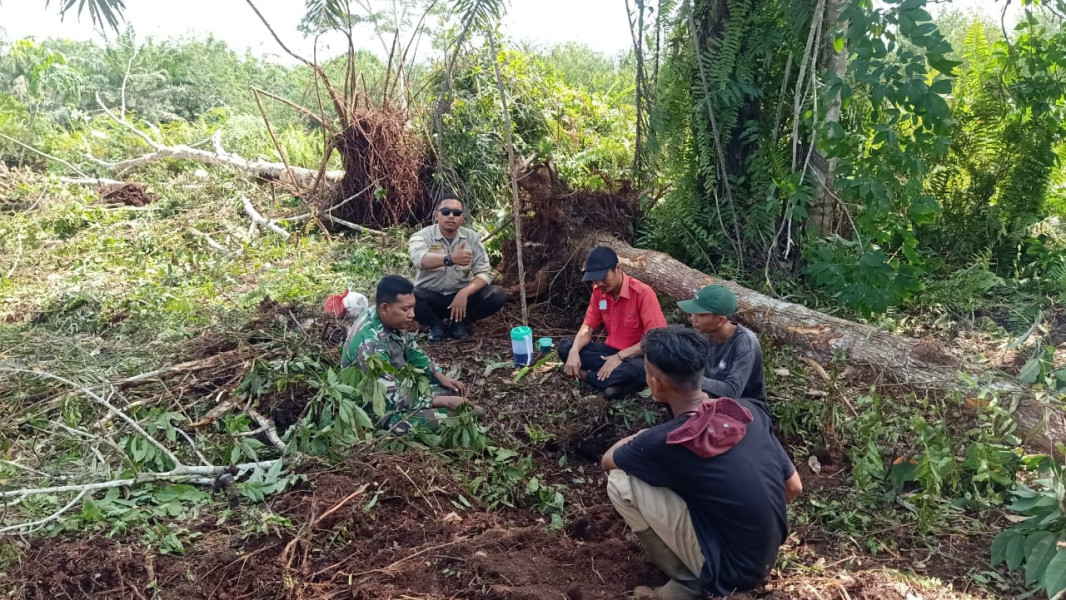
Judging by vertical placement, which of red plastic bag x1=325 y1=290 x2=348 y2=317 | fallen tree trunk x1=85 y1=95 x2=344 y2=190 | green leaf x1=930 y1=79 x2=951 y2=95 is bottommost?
red plastic bag x1=325 y1=290 x2=348 y2=317

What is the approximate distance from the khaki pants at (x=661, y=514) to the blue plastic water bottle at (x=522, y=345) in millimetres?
2222

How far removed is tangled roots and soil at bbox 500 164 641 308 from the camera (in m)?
5.76

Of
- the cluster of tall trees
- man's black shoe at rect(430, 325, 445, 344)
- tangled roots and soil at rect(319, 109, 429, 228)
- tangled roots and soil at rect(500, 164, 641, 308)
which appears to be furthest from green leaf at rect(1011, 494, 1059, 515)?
tangled roots and soil at rect(319, 109, 429, 228)

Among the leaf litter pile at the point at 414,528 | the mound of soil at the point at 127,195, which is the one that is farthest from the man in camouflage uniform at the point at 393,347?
the mound of soil at the point at 127,195

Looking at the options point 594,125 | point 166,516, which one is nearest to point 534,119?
point 594,125

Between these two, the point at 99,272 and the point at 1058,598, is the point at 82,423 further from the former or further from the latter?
the point at 1058,598

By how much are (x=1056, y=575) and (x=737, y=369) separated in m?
1.42

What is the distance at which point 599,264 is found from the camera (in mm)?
4199

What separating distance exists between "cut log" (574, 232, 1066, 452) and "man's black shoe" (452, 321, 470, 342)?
4.87 ft

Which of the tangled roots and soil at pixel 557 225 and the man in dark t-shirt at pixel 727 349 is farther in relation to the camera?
the tangled roots and soil at pixel 557 225

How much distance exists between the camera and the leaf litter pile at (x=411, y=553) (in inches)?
101

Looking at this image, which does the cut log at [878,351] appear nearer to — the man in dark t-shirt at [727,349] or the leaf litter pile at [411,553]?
the leaf litter pile at [411,553]

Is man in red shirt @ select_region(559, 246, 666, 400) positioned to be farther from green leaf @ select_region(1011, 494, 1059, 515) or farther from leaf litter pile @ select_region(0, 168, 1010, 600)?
green leaf @ select_region(1011, 494, 1059, 515)

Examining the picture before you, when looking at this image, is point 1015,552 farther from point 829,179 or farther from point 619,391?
point 829,179
